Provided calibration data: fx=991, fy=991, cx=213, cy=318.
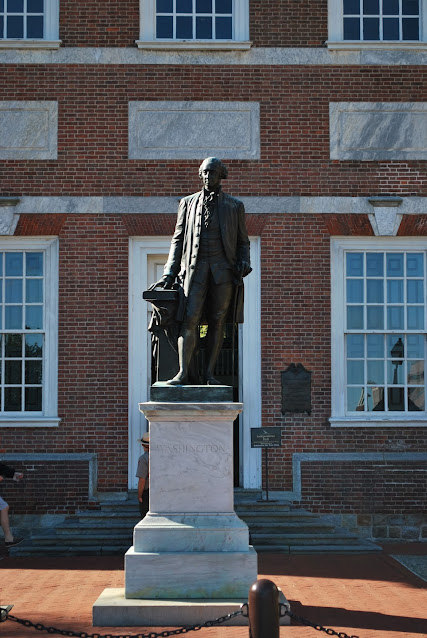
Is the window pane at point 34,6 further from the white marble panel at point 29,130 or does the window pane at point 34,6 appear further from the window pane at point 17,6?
the white marble panel at point 29,130

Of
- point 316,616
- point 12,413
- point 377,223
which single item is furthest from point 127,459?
point 316,616

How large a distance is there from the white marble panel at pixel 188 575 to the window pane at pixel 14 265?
22.0 feet

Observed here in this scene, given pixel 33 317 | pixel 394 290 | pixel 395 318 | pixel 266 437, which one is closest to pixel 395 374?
pixel 395 318

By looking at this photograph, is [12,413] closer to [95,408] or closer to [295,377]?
[95,408]

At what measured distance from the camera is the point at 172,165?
46.6 ft

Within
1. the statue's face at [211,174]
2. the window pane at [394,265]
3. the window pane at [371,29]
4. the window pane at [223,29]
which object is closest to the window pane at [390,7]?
the window pane at [371,29]

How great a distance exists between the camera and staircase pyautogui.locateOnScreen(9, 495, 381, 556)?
40.3 ft

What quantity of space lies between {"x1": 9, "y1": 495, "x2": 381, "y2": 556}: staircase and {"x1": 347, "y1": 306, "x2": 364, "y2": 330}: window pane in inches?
109

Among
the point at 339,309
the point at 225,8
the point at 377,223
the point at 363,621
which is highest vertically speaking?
the point at 225,8

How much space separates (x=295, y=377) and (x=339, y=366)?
68cm

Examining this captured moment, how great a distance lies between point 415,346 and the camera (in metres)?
14.4

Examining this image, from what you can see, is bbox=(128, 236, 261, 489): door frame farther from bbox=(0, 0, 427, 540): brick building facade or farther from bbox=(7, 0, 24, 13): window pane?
bbox=(7, 0, 24, 13): window pane

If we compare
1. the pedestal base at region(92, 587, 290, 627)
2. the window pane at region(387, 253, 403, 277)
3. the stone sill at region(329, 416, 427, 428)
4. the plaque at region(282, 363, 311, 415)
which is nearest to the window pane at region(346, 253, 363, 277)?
the window pane at region(387, 253, 403, 277)

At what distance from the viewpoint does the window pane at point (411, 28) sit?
579 inches
